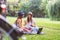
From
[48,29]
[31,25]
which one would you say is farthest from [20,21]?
[48,29]

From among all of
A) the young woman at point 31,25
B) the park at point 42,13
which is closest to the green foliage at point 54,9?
the park at point 42,13

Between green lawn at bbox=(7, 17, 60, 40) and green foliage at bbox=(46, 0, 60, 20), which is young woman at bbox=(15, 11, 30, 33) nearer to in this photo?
green lawn at bbox=(7, 17, 60, 40)

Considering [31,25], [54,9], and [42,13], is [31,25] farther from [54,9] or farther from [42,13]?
[54,9]

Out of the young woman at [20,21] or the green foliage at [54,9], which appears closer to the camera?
the young woman at [20,21]

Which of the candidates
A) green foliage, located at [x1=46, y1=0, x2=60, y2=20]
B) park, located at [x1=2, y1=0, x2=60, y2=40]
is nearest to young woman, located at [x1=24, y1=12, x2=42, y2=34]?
park, located at [x1=2, y1=0, x2=60, y2=40]

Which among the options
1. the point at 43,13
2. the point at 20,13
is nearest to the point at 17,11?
the point at 20,13

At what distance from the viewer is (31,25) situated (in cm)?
215

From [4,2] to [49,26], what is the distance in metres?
0.45

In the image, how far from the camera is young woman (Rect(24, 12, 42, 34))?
6.99 feet

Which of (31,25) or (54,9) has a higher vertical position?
(54,9)

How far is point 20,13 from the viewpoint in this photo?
2100 mm

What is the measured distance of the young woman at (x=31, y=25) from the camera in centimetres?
213

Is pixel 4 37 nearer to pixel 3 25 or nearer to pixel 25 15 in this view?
pixel 3 25

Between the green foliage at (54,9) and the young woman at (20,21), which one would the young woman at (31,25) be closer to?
the young woman at (20,21)
